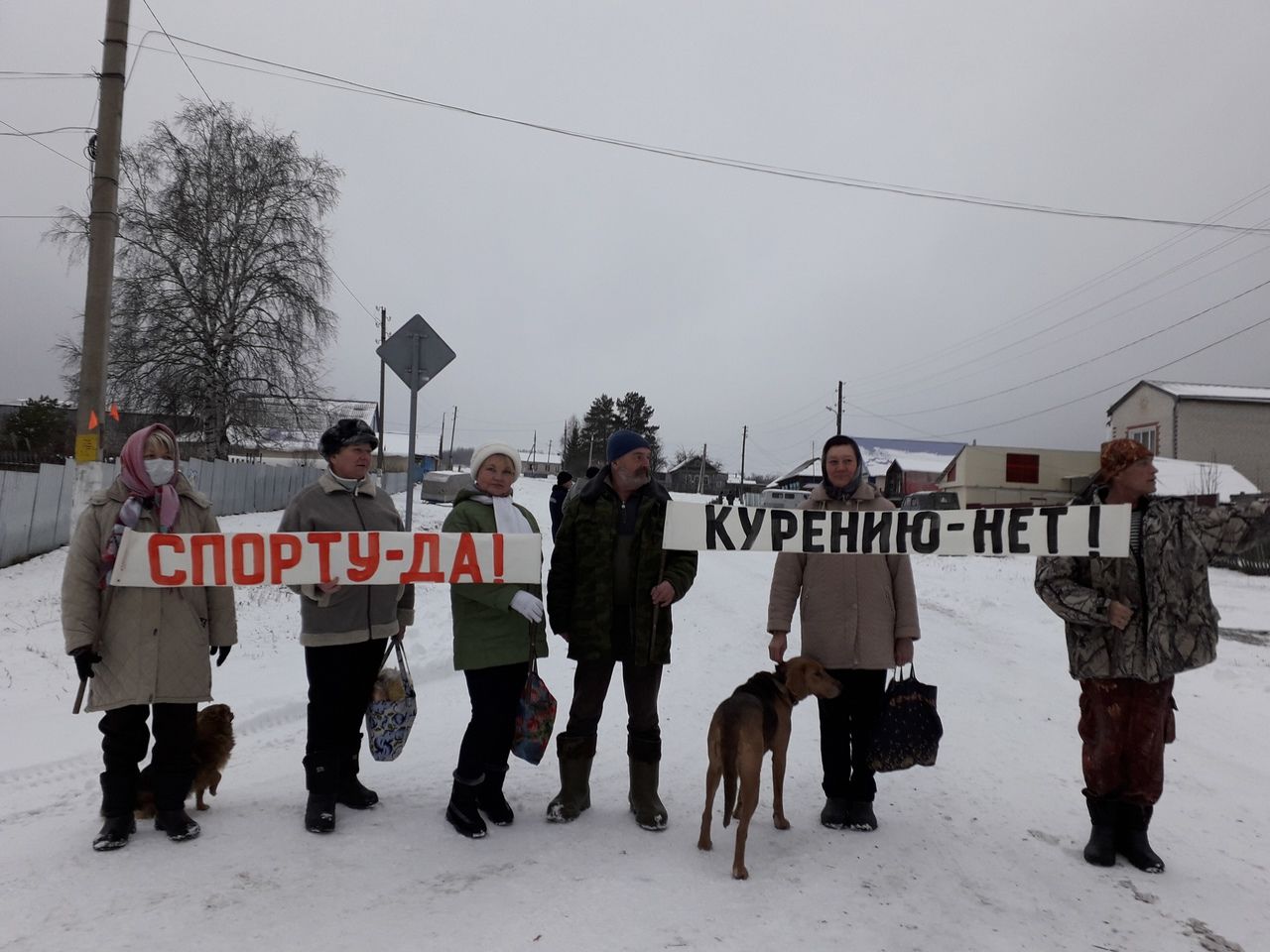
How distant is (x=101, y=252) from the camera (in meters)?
7.57

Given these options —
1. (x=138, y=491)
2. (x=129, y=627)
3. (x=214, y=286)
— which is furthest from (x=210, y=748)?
(x=214, y=286)

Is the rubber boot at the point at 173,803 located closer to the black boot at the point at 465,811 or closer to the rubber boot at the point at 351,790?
the rubber boot at the point at 351,790

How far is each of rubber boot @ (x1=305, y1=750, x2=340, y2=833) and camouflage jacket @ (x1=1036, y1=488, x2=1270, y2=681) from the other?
3.77 meters

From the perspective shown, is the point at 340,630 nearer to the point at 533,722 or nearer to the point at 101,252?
the point at 533,722

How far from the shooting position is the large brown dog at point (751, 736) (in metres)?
3.50

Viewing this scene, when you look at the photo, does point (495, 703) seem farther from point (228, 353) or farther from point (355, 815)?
point (228, 353)

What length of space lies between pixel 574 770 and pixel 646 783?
0.40 meters

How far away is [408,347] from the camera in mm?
8016

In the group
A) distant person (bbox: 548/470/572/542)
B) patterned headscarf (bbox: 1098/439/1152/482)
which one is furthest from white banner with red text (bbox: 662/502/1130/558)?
distant person (bbox: 548/470/572/542)

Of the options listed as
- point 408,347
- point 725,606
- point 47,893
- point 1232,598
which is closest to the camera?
point 47,893

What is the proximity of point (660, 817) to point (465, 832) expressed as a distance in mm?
1013

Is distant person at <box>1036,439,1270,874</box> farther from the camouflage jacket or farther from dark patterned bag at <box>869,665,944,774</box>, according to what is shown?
dark patterned bag at <box>869,665,944,774</box>

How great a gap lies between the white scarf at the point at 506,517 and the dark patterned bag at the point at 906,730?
2185mm

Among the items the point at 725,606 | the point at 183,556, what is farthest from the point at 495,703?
the point at 725,606
